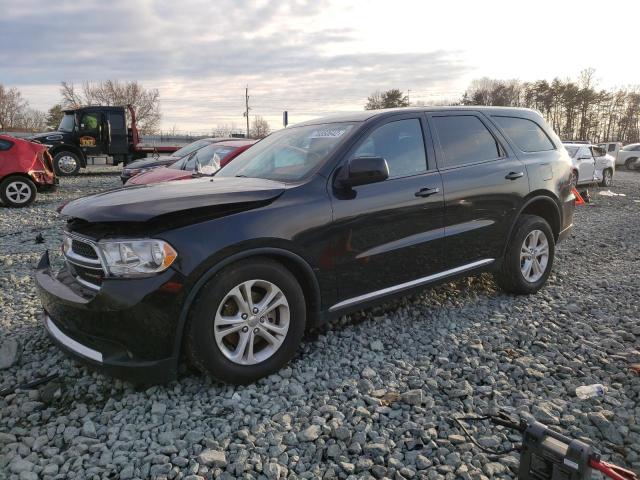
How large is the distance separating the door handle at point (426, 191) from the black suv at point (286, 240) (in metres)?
0.01

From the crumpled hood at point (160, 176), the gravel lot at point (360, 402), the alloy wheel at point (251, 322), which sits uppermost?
the crumpled hood at point (160, 176)

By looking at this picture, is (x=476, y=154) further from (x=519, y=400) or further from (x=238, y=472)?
(x=238, y=472)

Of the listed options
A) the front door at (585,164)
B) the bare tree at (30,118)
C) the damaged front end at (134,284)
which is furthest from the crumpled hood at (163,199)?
the bare tree at (30,118)

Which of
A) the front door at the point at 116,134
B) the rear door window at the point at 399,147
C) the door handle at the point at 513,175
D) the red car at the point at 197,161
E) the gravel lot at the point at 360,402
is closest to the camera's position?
the gravel lot at the point at 360,402

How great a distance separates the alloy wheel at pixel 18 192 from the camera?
1036cm

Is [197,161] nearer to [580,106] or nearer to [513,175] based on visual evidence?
[513,175]

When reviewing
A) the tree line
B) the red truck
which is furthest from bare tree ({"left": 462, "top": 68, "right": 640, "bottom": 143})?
the red truck

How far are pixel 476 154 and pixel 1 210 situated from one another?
1015 centimetres

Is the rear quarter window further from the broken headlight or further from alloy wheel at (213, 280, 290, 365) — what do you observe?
the broken headlight

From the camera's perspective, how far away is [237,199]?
293 centimetres

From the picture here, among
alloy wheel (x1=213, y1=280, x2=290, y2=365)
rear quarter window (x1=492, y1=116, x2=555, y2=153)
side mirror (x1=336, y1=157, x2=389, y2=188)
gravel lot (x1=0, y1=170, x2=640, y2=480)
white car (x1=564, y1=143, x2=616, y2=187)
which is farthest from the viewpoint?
white car (x1=564, y1=143, x2=616, y2=187)

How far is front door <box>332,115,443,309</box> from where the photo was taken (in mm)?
3330

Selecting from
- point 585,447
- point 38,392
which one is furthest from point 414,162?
point 38,392

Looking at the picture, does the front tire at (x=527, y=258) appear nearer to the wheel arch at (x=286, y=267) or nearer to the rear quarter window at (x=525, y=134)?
the rear quarter window at (x=525, y=134)
